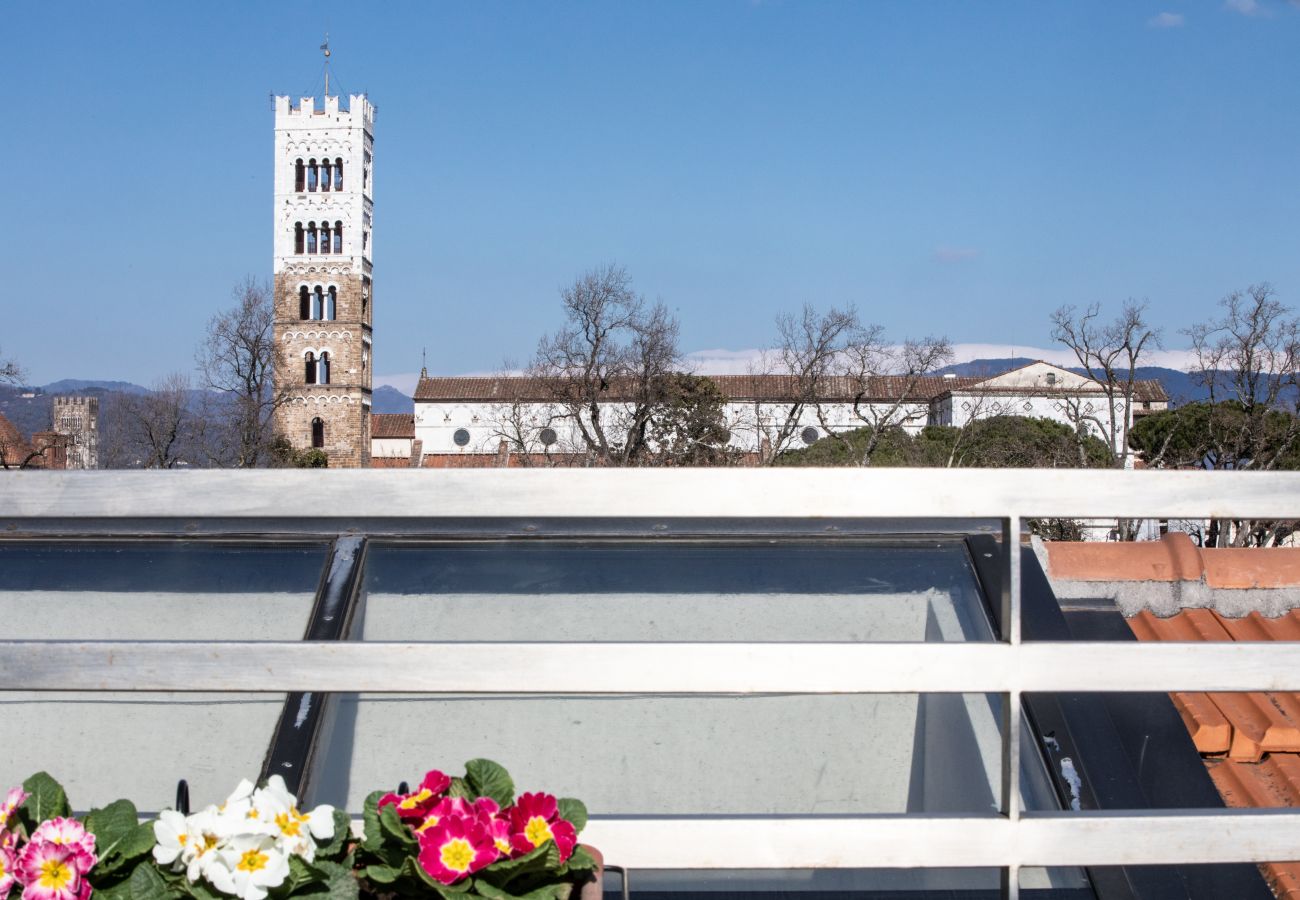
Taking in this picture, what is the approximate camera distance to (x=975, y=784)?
2057mm

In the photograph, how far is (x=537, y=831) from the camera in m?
1.41

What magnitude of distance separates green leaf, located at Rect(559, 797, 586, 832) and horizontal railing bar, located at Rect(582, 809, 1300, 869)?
146 mm

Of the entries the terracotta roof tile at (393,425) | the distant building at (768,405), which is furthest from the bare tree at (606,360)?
the terracotta roof tile at (393,425)

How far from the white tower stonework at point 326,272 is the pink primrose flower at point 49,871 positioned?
279 feet

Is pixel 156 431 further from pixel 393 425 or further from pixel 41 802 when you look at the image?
pixel 41 802

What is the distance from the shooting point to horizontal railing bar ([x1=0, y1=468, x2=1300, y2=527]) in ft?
5.01

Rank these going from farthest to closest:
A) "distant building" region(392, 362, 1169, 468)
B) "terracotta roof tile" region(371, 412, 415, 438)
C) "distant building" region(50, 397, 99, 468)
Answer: "terracotta roof tile" region(371, 412, 415, 438) → "distant building" region(50, 397, 99, 468) → "distant building" region(392, 362, 1169, 468)

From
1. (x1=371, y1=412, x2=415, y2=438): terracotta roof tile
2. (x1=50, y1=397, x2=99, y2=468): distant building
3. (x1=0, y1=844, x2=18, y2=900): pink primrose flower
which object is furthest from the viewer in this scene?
(x1=371, y1=412, x2=415, y2=438): terracotta roof tile

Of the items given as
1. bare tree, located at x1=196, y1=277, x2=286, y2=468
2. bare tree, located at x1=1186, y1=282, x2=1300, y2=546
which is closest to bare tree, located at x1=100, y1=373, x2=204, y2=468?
bare tree, located at x1=196, y1=277, x2=286, y2=468

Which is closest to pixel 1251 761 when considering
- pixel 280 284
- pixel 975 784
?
pixel 975 784

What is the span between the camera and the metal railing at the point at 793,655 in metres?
1.53

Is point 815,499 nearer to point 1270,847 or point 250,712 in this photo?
point 1270,847

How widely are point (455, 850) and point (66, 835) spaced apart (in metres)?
0.43

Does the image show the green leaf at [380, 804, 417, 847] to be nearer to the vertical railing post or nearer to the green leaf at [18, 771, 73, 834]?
the green leaf at [18, 771, 73, 834]
